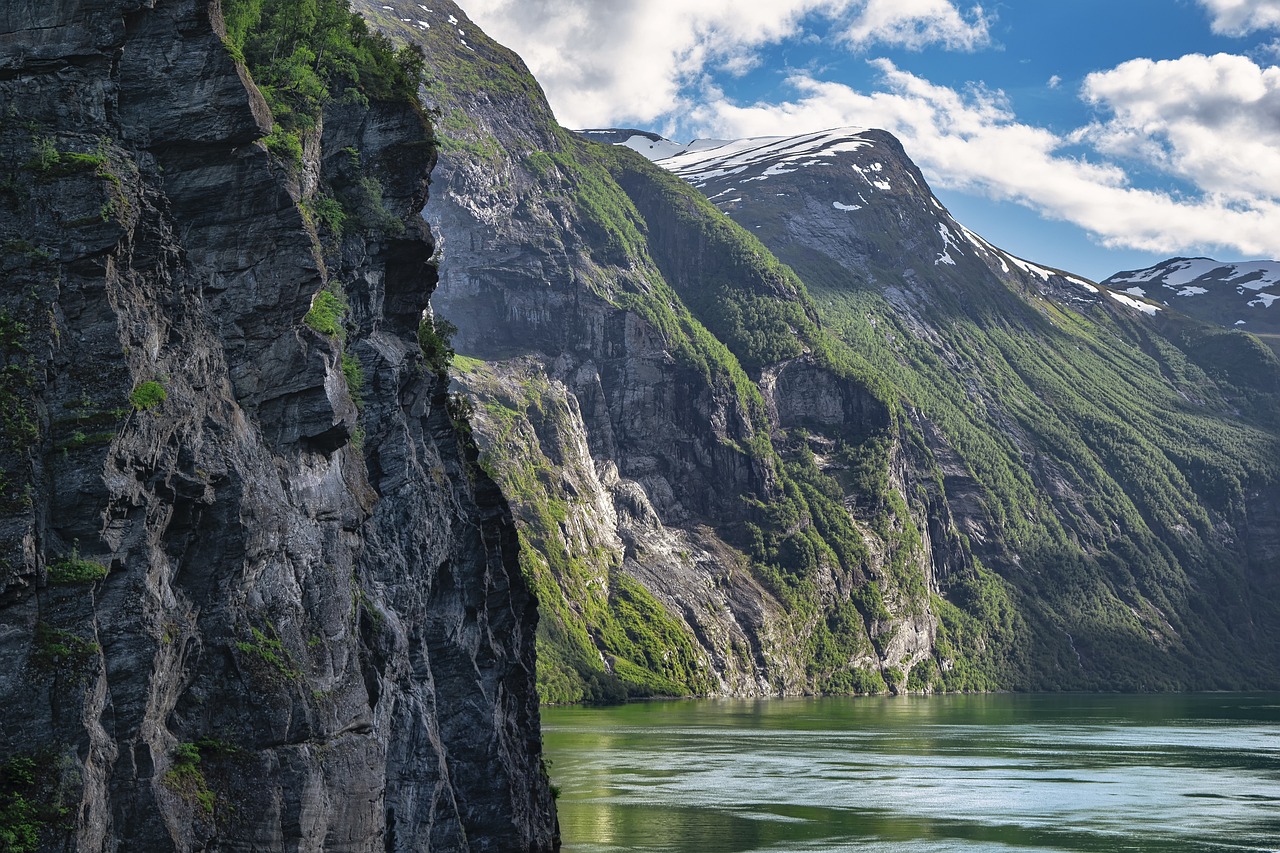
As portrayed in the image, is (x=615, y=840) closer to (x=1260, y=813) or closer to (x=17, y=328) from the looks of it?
(x=1260, y=813)

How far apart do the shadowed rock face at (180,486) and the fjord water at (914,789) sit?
115ft

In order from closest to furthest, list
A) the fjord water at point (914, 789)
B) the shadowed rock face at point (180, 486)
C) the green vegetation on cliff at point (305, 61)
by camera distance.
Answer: the shadowed rock face at point (180, 486) → the green vegetation on cliff at point (305, 61) → the fjord water at point (914, 789)

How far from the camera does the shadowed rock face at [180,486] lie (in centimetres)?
2647

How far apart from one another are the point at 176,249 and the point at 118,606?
8.70m

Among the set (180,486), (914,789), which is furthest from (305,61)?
(914,789)

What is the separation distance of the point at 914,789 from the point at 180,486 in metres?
76.5

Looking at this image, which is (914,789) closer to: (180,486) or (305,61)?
(305,61)

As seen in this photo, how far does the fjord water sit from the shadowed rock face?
34.9 metres

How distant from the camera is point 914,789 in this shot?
96.5 metres

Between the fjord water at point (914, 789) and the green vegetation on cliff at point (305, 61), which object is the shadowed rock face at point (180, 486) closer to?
the green vegetation on cliff at point (305, 61)

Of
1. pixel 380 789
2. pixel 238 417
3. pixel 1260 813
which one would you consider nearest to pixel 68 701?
pixel 238 417

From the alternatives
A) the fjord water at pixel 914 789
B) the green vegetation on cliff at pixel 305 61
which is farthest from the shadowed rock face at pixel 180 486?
the fjord water at pixel 914 789

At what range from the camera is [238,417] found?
3338cm

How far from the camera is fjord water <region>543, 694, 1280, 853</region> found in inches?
2886
